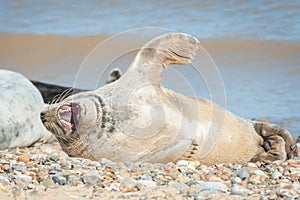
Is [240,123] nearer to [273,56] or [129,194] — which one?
[129,194]

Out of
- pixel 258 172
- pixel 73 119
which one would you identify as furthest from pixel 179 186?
pixel 73 119

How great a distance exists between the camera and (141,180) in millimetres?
4238

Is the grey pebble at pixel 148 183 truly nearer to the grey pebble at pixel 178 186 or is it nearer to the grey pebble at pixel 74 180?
the grey pebble at pixel 178 186

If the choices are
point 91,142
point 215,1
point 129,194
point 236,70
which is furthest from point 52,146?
point 215,1

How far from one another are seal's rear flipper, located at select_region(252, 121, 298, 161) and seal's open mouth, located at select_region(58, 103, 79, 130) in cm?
138

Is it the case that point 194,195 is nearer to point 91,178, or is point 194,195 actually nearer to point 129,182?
point 129,182

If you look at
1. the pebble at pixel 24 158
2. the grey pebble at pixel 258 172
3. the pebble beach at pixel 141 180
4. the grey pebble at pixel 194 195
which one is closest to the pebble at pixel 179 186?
the pebble beach at pixel 141 180

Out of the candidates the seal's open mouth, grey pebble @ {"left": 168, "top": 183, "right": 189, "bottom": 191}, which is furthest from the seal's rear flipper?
the seal's open mouth

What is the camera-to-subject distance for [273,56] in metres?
9.95

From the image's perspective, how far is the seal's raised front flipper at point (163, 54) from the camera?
4.97m

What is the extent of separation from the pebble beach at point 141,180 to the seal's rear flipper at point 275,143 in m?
0.30

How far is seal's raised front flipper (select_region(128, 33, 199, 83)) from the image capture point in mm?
4969

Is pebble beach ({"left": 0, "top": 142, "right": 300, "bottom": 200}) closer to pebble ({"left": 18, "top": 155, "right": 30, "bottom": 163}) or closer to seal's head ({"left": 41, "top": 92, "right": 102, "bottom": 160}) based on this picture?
pebble ({"left": 18, "top": 155, "right": 30, "bottom": 163})

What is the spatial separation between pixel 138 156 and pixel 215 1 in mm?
8282
